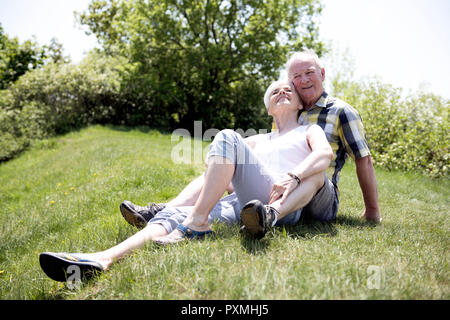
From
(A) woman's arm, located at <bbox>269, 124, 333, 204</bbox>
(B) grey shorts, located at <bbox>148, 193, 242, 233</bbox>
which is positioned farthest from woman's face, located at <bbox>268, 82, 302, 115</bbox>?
(B) grey shorts, located at <bbox>148, 193, 242, 233</bbox>

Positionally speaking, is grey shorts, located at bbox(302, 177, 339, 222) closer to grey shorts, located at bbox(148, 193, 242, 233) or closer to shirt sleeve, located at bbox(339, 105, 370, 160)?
shirt sleeve, located at bbox(339, 105, 370, 160)

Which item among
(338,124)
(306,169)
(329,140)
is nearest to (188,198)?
(306,169)

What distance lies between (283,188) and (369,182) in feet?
4.03

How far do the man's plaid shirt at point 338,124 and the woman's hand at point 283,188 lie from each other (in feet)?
3.14

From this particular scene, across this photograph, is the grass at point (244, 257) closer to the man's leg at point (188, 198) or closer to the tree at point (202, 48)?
the man's leg at point (188, 198)

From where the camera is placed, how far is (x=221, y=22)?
16.2m

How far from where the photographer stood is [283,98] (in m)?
2.91

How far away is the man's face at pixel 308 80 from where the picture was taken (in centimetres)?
307

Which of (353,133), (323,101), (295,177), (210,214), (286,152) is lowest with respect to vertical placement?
(210,214)

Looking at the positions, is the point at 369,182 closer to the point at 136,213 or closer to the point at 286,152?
the point at 286,152

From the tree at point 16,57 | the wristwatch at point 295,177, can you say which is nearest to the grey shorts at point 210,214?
the wristwatch at point 295,177

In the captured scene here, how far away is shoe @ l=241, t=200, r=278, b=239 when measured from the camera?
2037mm
